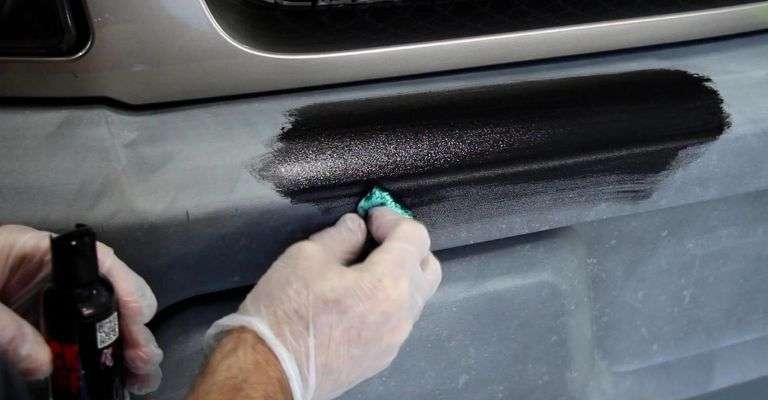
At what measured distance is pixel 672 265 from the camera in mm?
1348

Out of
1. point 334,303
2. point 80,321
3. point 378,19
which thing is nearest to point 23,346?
point 80,321

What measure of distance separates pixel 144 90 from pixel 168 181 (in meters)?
0.13

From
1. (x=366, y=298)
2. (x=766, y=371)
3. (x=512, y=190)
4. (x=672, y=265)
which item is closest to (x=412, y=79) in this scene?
(x=512, y=190)

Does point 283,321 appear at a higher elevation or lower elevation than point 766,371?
higher

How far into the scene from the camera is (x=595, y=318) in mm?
1332

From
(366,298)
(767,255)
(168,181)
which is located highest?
(168,181)

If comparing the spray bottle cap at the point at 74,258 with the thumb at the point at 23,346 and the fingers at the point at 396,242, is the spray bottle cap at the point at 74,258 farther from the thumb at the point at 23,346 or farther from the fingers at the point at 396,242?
the fingers at the point at 396,242

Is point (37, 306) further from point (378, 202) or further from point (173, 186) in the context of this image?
point (378, 202)

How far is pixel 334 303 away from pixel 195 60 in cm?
35

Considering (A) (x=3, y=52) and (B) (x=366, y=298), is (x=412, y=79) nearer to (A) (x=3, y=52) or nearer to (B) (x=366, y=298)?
(B) (x=366, y=298)

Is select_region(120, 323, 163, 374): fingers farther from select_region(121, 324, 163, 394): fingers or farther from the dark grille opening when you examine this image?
the dark grille opening

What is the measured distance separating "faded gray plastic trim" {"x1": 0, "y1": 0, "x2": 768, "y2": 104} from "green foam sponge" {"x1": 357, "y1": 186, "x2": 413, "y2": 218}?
0.17 m

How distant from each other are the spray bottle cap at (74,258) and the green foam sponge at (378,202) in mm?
343

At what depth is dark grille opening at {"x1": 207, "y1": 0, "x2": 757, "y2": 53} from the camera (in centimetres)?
102
